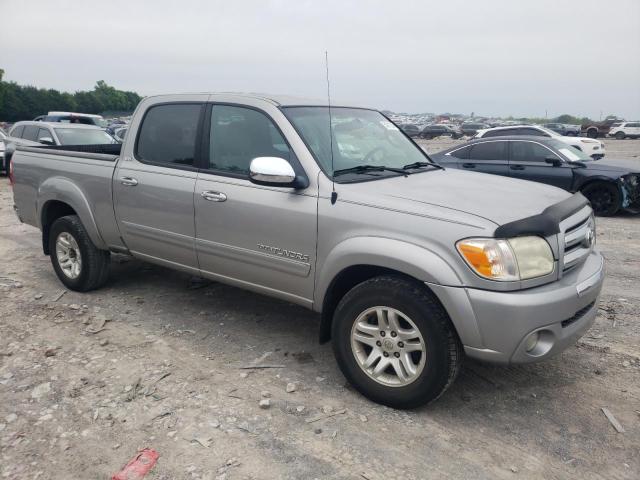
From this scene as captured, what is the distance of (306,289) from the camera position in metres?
3.56

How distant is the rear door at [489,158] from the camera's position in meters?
9.83

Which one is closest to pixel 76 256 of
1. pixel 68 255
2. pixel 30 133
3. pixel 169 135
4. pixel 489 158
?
pixel 68 255

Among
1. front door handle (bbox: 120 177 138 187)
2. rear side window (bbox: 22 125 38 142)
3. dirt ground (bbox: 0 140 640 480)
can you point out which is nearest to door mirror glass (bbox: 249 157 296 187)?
dirt ground (bbox: 0 140 640 480)

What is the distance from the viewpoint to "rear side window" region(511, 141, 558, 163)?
9.64 m

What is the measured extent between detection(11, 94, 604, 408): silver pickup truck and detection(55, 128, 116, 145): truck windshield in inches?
316

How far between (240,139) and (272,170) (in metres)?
0.72

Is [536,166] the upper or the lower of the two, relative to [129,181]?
lower

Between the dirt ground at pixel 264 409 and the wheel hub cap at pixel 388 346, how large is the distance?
0.24 meters

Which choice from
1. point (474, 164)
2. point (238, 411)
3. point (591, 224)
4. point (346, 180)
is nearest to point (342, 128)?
point (346, 180)

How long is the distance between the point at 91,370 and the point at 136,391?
50 cm

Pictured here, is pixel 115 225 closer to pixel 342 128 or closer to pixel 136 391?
pixel 136 391

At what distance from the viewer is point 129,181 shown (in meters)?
4.50

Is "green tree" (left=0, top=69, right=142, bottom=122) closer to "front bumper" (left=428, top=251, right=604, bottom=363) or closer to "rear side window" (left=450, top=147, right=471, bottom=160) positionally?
"rear side window" (left=450, top=147, right=471, bottom=160)

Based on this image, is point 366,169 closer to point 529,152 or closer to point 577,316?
point 577,316
